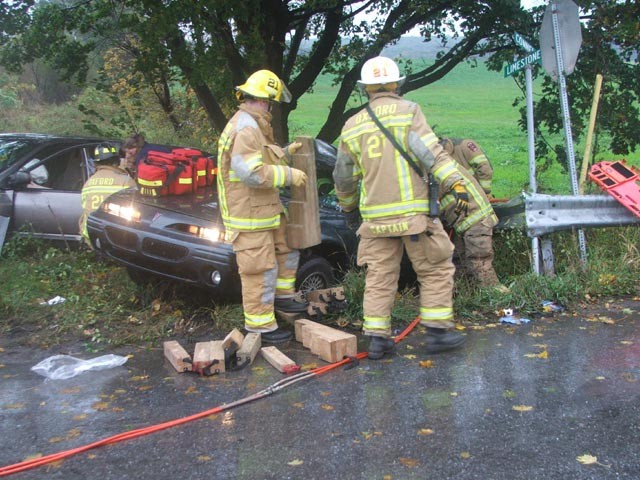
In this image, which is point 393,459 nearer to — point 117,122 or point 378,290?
point 378,290

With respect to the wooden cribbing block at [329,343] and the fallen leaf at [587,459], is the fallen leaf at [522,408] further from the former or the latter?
the wooden cribbing block at [329,343]

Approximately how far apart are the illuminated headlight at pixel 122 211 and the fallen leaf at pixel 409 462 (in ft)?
10.6

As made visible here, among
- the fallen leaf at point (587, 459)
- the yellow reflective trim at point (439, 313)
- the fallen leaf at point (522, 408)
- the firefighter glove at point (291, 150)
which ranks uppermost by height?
the firefighter glove at point (291, 150)

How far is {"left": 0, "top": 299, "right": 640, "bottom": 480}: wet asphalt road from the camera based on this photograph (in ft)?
10.3

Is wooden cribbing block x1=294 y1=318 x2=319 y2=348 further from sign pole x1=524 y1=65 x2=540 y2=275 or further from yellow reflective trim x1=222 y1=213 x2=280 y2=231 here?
sign pole x1=524 y1=65 x2=540 y2=275

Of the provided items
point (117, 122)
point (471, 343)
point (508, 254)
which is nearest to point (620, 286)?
point (508, 254)

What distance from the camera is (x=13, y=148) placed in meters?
7.32

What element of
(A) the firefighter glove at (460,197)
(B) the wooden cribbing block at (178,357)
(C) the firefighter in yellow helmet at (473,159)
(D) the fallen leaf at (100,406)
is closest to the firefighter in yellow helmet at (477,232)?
(C) the firefighter in yellow helmet at (473,159)

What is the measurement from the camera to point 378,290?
4.67 meters

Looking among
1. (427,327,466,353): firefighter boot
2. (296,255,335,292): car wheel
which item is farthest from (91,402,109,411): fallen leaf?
(427,327,466,353): firefighter boot

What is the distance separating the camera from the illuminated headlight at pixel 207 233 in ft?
16.9

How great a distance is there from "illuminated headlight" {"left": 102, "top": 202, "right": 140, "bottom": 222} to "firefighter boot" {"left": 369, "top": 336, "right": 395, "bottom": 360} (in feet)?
7.25

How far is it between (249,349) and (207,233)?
1.07 meters

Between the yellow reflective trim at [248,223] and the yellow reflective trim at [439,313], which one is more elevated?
the yellow reflective trim at [248,223]
